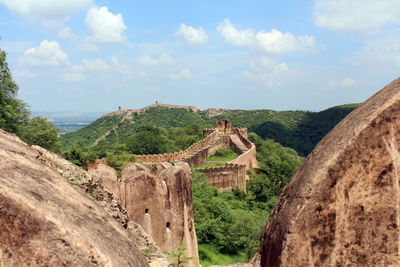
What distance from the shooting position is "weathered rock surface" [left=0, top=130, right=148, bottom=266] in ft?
8.14

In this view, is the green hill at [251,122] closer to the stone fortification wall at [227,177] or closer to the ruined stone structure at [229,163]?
the ruined stone structure at [229,163]

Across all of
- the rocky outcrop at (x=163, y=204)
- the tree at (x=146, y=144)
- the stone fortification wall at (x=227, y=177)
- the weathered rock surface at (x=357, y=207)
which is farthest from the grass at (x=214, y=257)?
the tree at (x=146, y=144)

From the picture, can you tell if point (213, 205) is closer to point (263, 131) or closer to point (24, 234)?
point (24, 234)

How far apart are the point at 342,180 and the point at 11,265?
8.97 feet

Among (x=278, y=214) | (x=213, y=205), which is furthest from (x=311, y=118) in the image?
(x=278, y=214)

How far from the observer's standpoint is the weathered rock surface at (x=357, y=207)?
288 centimetres

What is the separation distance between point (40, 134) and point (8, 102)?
2589 millimetres

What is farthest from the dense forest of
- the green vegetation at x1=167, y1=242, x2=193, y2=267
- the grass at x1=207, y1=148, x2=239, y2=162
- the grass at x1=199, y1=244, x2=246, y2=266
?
the green vegetation at x1=167, y1=242, x2=193, y2=267

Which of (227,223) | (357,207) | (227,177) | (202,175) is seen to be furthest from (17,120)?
(357,207)

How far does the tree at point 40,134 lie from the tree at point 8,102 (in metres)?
0.64

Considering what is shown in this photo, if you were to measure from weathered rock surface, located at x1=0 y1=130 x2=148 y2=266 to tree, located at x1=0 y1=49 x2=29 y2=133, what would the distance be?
58.5 ft

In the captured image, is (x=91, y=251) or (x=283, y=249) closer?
(x=91, y=251)

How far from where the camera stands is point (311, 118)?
84688 mm

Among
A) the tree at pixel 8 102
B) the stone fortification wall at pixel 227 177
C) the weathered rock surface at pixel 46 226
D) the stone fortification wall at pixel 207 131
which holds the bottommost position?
the stone fortification wall at pixel 227 177
